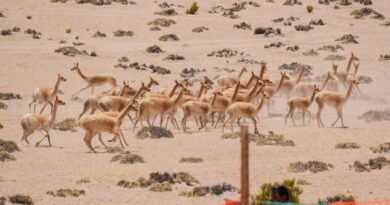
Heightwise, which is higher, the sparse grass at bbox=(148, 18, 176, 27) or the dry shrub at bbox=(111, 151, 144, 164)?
the sparse grass at bbox=(148, 18, 176, 27)

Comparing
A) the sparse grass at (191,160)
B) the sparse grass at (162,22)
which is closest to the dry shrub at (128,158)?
the sparse grass at (191,160)

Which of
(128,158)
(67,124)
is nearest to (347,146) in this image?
(128,158)

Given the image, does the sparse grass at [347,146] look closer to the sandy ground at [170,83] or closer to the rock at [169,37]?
the sandy ground at [170,83]

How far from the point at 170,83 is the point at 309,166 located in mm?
16860

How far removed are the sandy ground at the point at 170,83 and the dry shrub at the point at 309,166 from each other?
0.74 ft

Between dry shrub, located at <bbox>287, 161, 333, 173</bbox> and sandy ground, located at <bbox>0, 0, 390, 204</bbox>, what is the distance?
0.22 meters

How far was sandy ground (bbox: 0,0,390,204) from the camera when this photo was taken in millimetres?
18438

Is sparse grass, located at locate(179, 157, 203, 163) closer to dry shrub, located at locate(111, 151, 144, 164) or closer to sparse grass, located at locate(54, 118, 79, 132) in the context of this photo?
dry shrub, located at locate(111, 151, 144, 164)

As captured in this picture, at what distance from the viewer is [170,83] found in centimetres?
3631

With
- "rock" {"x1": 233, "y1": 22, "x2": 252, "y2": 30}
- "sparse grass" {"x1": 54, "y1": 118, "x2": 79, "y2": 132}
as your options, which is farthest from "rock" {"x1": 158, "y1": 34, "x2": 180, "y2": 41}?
"sparse grass" {"x1": 54, "y1": 118, "x2": 79, "y2": 132}

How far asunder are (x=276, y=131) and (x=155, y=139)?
378cm

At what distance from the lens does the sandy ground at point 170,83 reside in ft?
60.5

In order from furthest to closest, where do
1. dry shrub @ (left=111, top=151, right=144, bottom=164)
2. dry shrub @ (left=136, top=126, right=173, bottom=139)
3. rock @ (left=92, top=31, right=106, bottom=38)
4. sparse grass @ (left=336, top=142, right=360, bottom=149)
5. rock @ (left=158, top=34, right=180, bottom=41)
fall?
rock @ (left=92, top=31, right=106, bottom=38) → rock @ (left=158, top=34, right=180, bottom=41) → dry shrub @ (left=136, top=126, right=173, bottom=139) → sparse grass @ (left=336, top=142, right=360, bottom=149) → dry shrub @ (left=111, top=151, right=144, bottom=164)

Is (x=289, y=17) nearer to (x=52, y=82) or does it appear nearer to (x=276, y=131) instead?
(x=52, y=82)
